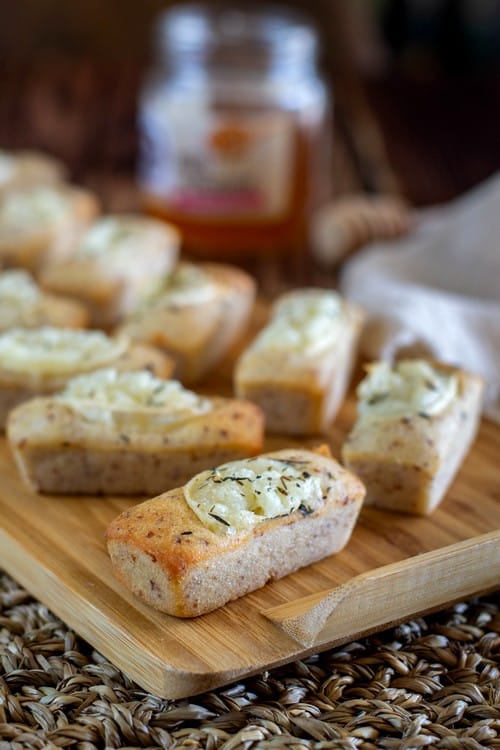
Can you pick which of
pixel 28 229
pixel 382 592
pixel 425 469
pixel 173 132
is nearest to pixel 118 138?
pixel 173 132

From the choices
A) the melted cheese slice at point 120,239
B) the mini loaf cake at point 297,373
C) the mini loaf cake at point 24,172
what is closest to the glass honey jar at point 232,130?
the mini loaf cake at point 24,172

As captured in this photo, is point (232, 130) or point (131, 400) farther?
point (232, 130)

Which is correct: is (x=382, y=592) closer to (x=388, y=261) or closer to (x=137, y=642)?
(x=137, y=642)

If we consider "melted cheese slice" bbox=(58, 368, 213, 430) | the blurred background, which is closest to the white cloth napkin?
"melted cheese slice" bbox=(58, 368, 213, 430)

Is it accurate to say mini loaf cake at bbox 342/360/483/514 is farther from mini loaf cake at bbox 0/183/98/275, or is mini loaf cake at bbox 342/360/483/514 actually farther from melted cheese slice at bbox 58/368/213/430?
mini loaf cake at bbox 0/183/98/275

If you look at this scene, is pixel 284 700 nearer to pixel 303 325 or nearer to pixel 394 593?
pixel 394 593

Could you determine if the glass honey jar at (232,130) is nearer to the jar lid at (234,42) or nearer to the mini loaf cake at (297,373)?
the jar lid at (234,42)

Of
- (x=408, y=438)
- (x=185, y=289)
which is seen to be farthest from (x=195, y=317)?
(x=408, y=438)
